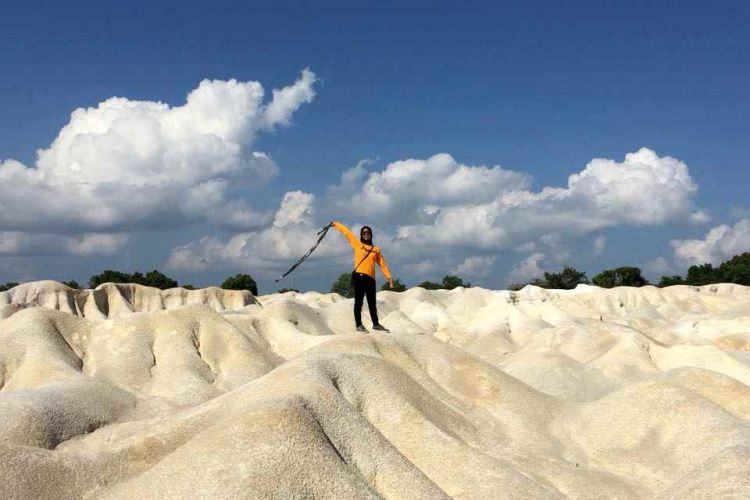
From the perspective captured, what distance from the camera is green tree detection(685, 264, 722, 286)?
132 m

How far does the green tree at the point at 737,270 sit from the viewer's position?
124m

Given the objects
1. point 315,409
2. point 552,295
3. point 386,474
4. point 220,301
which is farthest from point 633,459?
point 552,295

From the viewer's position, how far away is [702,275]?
449 feet

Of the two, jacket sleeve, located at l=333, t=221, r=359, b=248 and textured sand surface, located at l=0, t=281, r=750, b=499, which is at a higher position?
jacket sleeve, located at l=333, t=221, r=359, b=248

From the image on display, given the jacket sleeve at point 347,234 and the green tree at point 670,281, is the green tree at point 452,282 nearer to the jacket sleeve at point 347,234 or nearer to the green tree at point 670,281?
the green tree at point 670,281

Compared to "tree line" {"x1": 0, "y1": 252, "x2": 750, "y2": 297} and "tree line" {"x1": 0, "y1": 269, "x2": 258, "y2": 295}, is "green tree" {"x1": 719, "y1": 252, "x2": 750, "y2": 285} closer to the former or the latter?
"tree line" {"x1": 0, "y1": 252, "x2": 750, "y2": 297}

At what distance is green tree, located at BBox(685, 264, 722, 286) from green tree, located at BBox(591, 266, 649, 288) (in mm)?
9419

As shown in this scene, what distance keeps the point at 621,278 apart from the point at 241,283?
74.7 m

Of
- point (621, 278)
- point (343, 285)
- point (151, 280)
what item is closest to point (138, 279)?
point (151, 280)

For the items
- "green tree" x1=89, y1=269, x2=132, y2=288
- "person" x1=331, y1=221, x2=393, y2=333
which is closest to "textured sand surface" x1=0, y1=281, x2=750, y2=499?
"person" x1=331, y1=221, x2=393, y2=333

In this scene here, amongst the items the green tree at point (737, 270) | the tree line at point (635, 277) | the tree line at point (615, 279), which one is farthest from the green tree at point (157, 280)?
the green tree at point (737, 270)

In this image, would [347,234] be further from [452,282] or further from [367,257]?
[452,282]

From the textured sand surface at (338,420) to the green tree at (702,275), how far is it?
342ft

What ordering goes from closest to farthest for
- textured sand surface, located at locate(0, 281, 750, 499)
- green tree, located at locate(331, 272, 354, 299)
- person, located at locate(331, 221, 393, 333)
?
textured sand surface, located at locate(0, 281, 750, 499)
person, located at locate(331, 221, 393, 333)
green tree, located at locate(331, 272, 354, 299)
